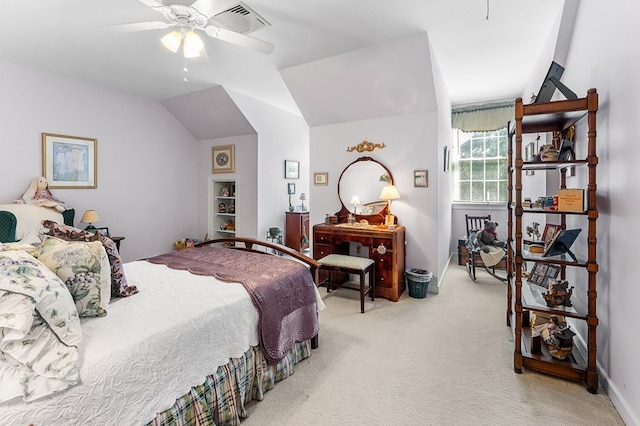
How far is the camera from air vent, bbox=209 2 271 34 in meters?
2.27

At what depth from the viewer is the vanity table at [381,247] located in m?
3.54

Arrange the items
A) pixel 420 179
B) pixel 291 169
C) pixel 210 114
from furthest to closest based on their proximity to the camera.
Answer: pixel 291 169 → pixel 210 114 → pixel 420 179

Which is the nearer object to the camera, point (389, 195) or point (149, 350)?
point (149, 350)

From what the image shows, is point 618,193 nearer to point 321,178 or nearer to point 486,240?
point 486,240

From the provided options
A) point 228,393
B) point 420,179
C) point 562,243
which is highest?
point 420,179

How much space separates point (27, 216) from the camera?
3.48m

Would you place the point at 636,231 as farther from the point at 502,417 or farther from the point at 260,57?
the point at 260,57

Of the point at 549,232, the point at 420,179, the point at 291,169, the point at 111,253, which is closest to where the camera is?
the point at 111,253

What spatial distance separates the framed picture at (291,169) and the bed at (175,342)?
3583mm

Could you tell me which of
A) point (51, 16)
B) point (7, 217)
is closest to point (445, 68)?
point (51, 16)

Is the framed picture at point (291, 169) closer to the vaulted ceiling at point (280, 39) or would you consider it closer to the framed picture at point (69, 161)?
the vaulted ceiling at point (280, 39)

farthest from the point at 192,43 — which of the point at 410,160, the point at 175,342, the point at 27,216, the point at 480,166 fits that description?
the point at 480,166

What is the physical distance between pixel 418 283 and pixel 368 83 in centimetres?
241

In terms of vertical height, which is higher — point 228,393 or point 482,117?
point 482,117
